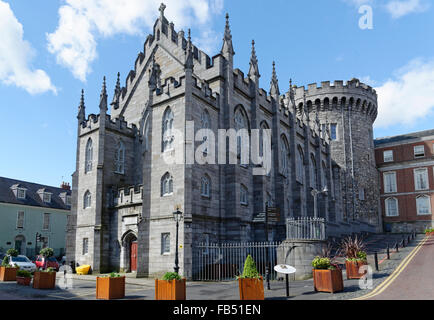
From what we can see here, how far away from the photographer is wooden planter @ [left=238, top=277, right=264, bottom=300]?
1199cm

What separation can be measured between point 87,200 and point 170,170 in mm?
9031

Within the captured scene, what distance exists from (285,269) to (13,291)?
1253 cm

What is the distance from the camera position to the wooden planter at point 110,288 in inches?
543

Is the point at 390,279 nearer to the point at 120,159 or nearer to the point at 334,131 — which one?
the point at 120,159

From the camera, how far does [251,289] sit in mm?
12039

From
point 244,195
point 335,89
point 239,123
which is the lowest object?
point 244,195

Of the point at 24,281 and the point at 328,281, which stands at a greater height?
the point at 328,281

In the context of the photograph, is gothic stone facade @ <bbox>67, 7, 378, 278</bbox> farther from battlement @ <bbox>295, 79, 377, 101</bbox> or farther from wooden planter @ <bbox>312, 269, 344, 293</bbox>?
battlement @ <bbox>295, 79, 377, 101</bbox>

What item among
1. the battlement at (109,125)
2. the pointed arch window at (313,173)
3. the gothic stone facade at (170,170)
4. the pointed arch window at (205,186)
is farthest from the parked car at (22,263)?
the pointed arch window at (313,173)

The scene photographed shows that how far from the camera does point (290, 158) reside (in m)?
34.1

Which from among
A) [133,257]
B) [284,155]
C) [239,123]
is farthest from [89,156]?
[284,155]
